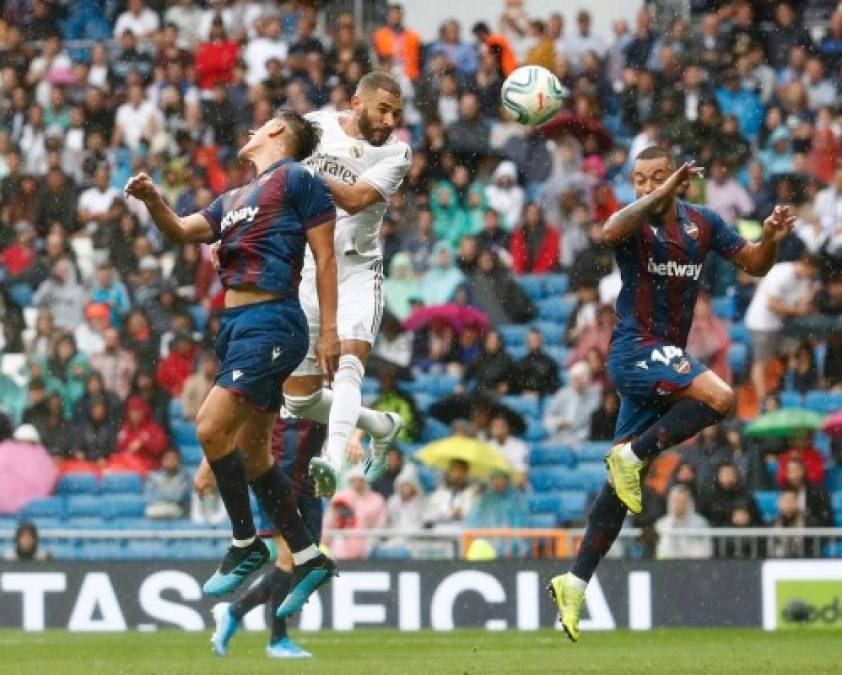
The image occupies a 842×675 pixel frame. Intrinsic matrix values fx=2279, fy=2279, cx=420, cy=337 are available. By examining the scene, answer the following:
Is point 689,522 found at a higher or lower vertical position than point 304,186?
lower

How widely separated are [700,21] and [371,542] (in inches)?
385

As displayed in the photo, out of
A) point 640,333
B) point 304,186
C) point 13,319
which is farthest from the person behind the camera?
point 13,319

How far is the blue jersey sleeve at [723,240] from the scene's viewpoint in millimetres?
12781

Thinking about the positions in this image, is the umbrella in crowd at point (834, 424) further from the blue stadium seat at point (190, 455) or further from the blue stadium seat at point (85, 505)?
the blue stadium seat at point (85, 505)

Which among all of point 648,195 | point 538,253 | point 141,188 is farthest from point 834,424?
point 141,188

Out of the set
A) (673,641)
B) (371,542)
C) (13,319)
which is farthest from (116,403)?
(673,641)

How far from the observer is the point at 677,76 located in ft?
79.4

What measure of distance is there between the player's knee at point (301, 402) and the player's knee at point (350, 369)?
253 mm

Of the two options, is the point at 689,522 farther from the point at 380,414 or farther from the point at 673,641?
the point at 380,414

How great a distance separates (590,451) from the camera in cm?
2098

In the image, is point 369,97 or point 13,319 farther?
point 13,319

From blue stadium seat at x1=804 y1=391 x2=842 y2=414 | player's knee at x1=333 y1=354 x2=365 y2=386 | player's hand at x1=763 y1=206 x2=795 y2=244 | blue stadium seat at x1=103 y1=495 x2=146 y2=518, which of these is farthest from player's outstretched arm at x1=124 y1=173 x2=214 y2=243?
blue stadium seat at x1=804 y1=391 x2=842 y2=414

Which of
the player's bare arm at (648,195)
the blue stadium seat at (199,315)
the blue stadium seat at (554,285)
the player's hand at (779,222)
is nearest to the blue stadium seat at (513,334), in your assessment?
the blue stadium seat at (554,285)

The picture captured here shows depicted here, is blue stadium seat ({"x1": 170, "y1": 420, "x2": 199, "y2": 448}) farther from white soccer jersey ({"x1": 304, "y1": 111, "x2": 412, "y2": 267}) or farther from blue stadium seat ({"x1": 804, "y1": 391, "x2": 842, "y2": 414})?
white soccer jersey ({"x1": 304, "y1": 111, "x2": 412, "y2": 267})
